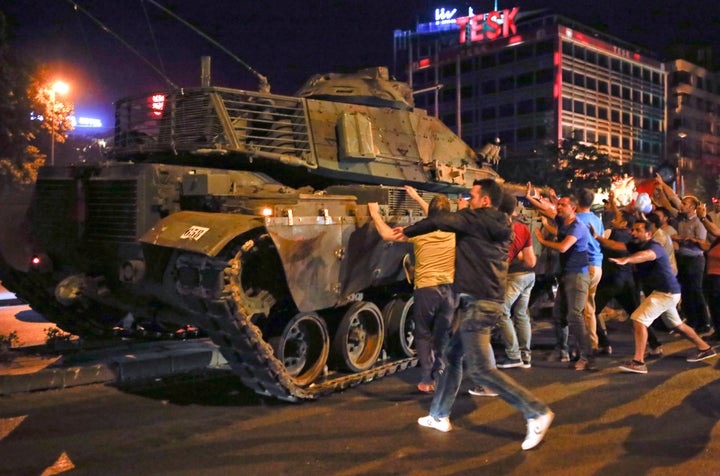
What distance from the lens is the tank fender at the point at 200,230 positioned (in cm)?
622

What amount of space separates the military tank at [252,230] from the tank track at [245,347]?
0.05 ft

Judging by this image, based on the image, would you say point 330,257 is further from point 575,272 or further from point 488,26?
point 488,26

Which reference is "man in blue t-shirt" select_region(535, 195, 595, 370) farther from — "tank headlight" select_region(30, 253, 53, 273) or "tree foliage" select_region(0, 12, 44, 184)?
"tree foliage" select_region(0, 12, 44, 184)

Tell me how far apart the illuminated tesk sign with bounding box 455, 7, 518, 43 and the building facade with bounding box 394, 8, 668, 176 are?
0.08 meters

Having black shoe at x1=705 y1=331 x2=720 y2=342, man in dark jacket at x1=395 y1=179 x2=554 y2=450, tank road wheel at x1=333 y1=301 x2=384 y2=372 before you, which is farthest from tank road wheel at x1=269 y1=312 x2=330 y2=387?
black shoe at x1=705 y1=331 x2=720 y2=342

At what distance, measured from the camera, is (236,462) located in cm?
530

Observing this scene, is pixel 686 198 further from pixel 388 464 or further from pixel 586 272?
pixel 388 464

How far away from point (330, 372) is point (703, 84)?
7530 centimetres

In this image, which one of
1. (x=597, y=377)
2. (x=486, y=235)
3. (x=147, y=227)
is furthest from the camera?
(x=597, y=377)

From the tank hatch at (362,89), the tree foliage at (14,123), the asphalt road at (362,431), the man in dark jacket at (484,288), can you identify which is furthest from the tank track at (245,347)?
the tree foliage at (14,123)

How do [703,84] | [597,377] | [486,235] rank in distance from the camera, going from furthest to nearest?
[703,84] → [597,377] → [486,235]

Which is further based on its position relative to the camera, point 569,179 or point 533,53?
point 533,53

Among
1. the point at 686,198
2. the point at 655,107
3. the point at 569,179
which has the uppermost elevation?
the point at 655,107

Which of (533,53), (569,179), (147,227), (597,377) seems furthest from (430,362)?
(533,53)
